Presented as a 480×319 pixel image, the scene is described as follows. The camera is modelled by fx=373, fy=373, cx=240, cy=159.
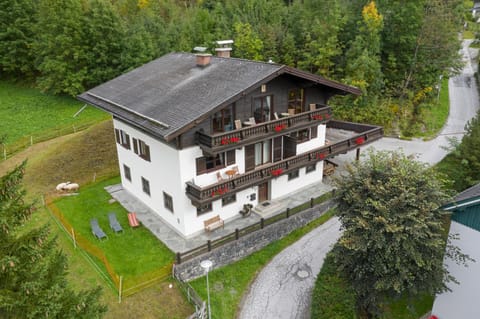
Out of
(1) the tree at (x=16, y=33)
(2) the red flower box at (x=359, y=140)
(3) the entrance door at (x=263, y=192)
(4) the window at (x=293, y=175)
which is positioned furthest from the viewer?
(1) the tree at (x=16, y=33)

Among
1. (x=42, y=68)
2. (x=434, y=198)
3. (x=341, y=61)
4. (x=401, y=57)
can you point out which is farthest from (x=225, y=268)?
(x=42, y=68)

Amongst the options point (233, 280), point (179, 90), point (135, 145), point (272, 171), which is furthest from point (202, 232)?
point (179, 90)

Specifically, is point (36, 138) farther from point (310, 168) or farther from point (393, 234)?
point (393, 234)

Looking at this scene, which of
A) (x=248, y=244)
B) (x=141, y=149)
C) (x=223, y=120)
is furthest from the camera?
(x=141, y=149)

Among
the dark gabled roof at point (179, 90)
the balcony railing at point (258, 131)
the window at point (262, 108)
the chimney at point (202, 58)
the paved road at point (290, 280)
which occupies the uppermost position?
the chimney at point (202, 58)

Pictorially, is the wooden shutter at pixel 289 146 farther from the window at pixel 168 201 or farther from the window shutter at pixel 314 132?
the window at pixel 168 201

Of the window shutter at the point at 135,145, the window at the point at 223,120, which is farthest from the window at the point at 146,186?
the window at the point at 223,120
